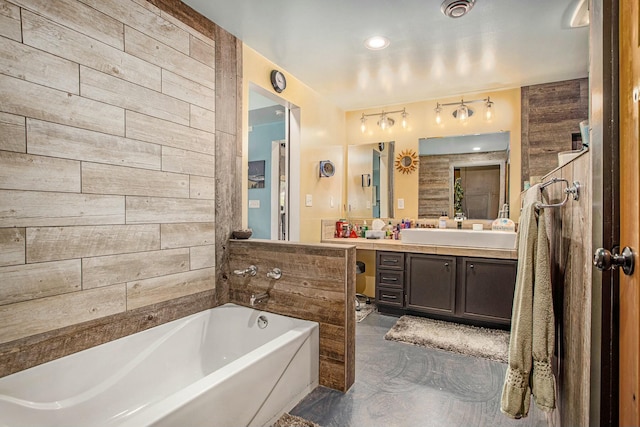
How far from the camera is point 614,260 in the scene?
2.81ft

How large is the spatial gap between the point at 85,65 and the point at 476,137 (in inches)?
138

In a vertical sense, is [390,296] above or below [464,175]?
below

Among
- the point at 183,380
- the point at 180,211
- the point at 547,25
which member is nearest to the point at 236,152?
the point at 180,211

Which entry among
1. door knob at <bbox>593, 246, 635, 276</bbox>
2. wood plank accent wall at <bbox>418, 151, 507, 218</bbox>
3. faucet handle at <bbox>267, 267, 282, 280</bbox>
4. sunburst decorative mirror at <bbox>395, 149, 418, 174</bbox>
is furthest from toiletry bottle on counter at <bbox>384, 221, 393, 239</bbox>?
door knob at <bbox>593, 246, 635, 276</bbox>

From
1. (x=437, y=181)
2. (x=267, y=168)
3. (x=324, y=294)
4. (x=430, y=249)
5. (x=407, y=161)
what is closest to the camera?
(x=324, y=294)

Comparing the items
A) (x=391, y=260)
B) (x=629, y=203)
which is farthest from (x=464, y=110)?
(x=629, y=203)

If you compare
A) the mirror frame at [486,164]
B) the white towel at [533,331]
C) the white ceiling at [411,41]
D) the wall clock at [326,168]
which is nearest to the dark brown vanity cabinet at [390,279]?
the mirror frame at [486,164]

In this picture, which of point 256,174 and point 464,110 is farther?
point 256,174

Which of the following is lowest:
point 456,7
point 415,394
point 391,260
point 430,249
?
point 415,394

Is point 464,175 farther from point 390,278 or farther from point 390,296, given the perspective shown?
point 390,296

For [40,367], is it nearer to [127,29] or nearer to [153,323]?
[153,323]

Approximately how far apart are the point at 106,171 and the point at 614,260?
214cm

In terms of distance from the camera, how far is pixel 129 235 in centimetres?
186

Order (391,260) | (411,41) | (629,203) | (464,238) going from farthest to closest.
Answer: (391,260) → (464,238) → (411,41) → (629,203)
